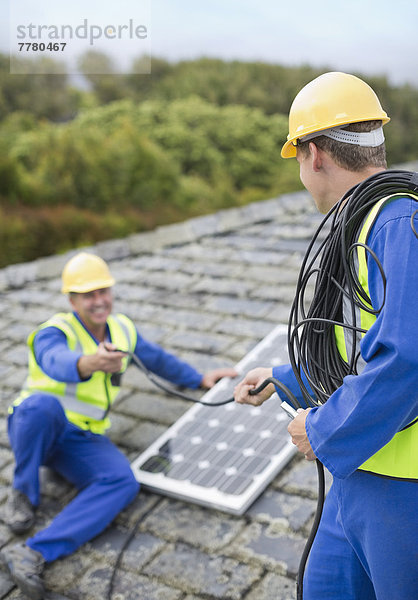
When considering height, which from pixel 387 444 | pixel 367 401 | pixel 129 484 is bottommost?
pixel 129 484

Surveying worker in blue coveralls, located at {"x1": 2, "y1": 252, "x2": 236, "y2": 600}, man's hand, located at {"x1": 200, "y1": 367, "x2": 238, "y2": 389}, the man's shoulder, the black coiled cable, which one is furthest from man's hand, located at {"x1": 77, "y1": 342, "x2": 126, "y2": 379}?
the man's shoulder

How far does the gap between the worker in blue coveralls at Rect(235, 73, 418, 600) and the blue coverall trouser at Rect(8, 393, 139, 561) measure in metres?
1.76

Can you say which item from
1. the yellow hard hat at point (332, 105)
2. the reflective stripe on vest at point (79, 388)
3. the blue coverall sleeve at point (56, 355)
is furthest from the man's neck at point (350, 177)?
the reflective stripe on vest at point (79, 388)

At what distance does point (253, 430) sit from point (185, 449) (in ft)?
1.54

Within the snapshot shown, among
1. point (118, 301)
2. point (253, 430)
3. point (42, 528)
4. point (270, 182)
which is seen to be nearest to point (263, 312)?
point (118, 301)

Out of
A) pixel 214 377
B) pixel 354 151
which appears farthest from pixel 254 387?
pixel 214 377

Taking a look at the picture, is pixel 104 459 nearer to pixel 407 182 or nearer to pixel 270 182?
pixel 407 182

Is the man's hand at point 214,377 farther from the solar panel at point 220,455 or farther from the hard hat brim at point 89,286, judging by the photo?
the hard hat brim at point 89,286

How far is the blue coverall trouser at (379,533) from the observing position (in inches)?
79.2

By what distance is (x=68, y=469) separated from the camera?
4238 mm

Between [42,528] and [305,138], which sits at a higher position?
[305,138]

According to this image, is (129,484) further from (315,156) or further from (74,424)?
(315,156)

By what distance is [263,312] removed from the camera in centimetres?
642

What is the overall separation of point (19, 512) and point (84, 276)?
1.53 metres
